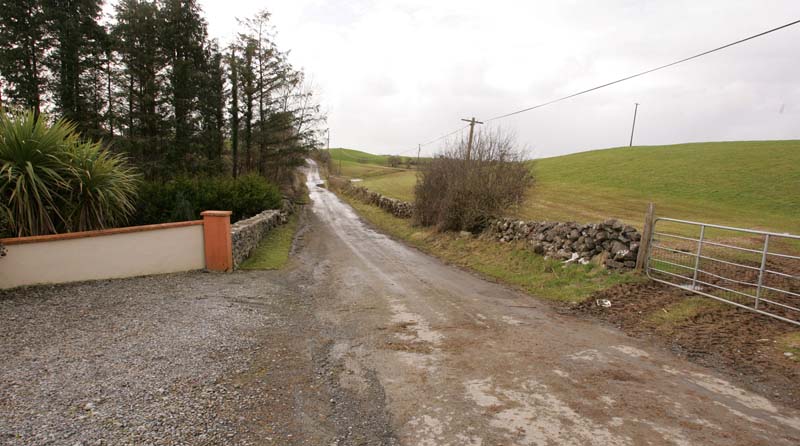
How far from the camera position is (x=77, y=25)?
1884 cm

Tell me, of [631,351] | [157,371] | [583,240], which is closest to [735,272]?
[583,240]

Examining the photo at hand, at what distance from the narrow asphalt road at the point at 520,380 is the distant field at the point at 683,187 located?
9.71 m

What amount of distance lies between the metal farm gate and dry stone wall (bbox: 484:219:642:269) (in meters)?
0.51

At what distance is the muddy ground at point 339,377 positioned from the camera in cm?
318

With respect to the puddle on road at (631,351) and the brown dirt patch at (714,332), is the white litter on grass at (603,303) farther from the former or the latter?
the puddle on road at (631,351)

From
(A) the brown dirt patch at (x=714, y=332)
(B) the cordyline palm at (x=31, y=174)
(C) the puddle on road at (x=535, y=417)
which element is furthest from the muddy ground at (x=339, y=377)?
(B) the cordyline palm at (x=31, y=174)

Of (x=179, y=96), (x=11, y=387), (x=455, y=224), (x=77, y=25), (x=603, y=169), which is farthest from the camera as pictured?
(x=603, y=169)

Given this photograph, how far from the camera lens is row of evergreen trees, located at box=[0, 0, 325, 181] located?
1784 centimetres

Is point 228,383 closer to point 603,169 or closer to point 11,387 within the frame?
point 11,387

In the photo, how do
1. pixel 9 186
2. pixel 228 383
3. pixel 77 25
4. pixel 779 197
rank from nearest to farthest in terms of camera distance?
pixel 228 383, pixel 9 186, pixel 77 25, pixel 779 197

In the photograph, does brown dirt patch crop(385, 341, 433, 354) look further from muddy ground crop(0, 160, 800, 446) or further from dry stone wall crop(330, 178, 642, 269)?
dry stone wall crop(330, 178, 642, 269)

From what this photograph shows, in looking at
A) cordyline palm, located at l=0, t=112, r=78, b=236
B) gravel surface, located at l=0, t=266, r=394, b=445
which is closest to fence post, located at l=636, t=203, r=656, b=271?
gravel surface, located at l=0, t=266, r=394, b=445

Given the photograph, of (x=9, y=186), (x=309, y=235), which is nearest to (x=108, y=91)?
(x=309, y=235)

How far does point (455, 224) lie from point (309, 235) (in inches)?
247
